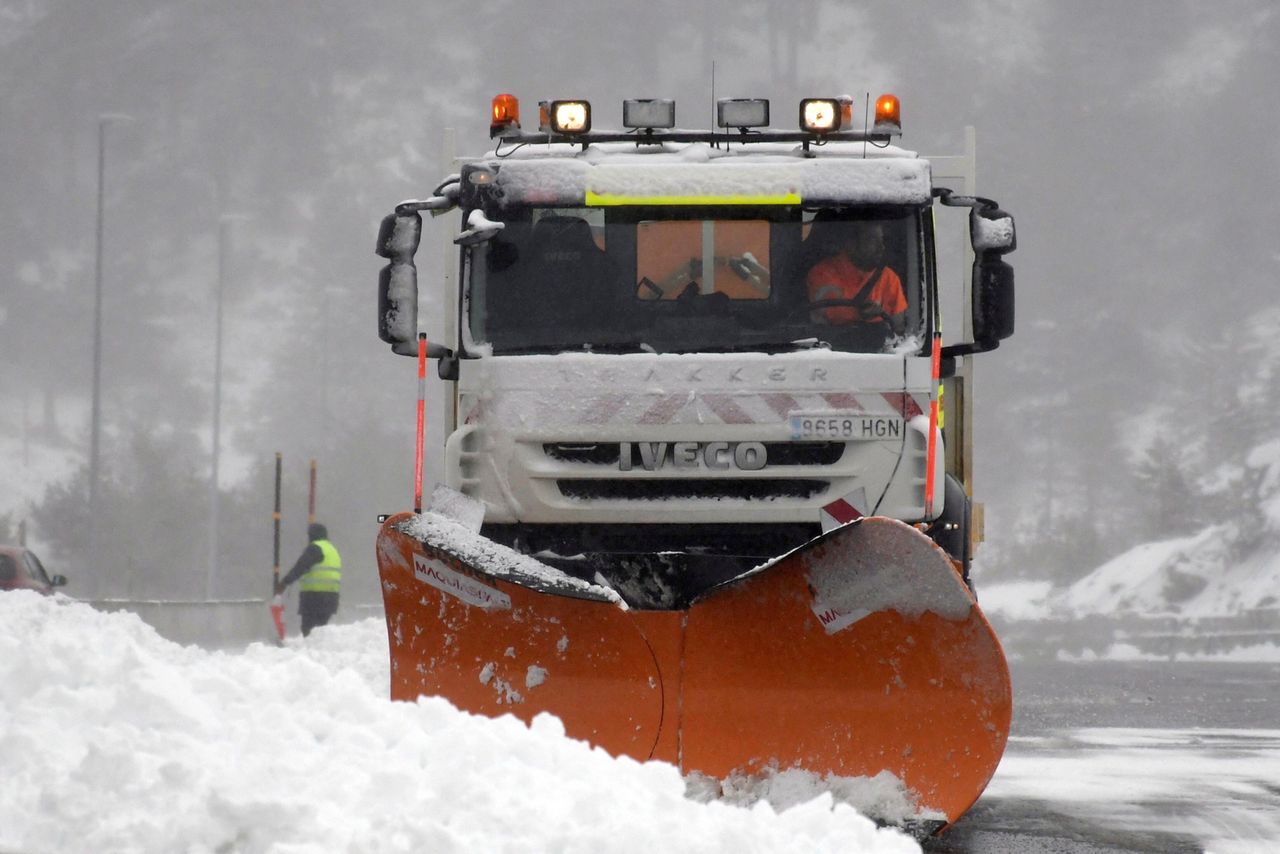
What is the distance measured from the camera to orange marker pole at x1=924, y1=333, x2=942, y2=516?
7.68 m

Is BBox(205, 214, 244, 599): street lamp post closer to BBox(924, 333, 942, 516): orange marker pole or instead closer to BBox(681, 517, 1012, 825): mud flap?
BBox(924, 333, 942, 516): orange marker pole

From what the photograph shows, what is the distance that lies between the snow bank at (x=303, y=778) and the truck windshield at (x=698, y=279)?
2588 mm

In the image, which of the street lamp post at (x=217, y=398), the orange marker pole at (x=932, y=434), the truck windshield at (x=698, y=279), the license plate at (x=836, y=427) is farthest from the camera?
the street lamp post at (x=217, y=398)

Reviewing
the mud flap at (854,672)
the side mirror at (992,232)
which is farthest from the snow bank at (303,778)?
the side mirror at (992,232)

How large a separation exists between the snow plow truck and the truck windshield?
0.01m

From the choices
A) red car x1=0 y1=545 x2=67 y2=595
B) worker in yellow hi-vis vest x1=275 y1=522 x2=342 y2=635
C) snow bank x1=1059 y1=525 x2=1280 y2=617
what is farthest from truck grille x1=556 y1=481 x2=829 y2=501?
snow bank x1=1059 y1=525 x2=1280 y2=617

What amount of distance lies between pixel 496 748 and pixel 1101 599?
3997 cm

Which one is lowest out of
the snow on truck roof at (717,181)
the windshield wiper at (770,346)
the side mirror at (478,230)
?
the windshield wiper at (770,346)

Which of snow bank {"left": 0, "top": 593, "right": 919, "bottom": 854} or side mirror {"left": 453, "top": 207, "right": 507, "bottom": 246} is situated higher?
side mirror {"left": 453, "top": 207, "right": 507, "bottom": 246}

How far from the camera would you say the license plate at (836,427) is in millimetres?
7863

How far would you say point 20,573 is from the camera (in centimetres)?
2098

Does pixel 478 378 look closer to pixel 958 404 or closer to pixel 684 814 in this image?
pixel 958 404

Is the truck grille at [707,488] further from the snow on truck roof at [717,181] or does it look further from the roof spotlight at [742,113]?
the roof spotlight at [742,113]

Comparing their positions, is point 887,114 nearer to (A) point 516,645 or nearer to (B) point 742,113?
(B) point 742,113
